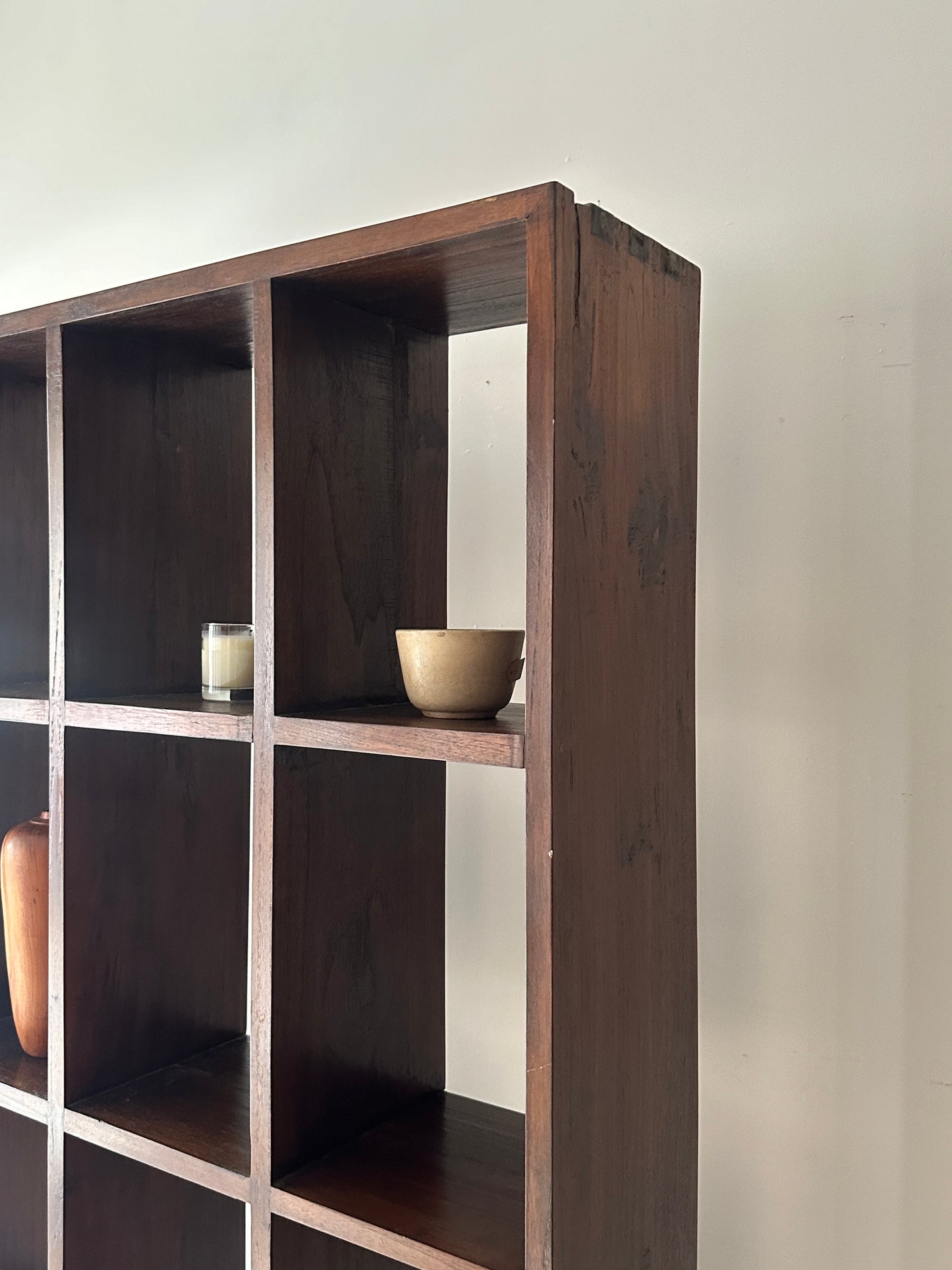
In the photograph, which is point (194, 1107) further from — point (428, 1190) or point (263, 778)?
point (263, 778)

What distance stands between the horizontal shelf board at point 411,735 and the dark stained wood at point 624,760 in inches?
2.4

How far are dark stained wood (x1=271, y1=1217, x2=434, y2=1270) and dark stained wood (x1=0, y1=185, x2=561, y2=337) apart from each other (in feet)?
3.11

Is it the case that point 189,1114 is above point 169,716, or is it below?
below

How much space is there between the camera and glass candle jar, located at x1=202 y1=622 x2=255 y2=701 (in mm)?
1279

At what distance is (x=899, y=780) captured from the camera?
1127 mm

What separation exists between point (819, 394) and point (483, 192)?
1.71ft

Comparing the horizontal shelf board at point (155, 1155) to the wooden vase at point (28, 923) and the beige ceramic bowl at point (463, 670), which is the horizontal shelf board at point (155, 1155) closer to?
the wooden vase at point (28, 923)

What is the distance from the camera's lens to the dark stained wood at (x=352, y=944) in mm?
1126

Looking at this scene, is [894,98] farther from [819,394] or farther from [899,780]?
[899,780]

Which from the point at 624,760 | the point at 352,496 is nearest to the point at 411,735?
the point at 624,760

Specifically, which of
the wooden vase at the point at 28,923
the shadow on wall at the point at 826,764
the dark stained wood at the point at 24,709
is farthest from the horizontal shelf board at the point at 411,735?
the wooden vase at the point at 28,923

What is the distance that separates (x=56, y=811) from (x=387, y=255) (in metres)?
0.75

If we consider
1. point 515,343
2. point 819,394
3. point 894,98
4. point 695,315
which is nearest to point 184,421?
point 515,343

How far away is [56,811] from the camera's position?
1303 millimetres
